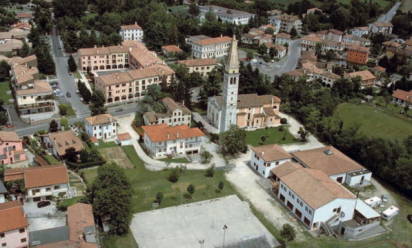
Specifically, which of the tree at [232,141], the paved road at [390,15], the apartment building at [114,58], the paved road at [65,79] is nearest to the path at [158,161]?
the tree at [232,141]

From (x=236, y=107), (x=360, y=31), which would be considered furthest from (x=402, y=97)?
(x=360, y=31)

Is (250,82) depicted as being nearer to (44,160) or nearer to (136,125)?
(136,125)

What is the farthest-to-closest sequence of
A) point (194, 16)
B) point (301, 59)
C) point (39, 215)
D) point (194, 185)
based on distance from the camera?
point (194, 16), point (301, 59), point (194, 185), point (39, 215)

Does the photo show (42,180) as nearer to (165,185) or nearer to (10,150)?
(10,150)

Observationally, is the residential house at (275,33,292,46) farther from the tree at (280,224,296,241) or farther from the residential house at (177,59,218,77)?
the tree at (280,224,296,241)

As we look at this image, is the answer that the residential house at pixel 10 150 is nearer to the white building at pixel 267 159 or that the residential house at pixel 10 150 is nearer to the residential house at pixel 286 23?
the white building at pixel 267 159

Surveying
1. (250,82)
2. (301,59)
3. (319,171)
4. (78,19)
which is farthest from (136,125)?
(78,19)

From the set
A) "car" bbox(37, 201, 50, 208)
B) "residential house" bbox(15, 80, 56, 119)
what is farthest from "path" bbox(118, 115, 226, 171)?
"car" bbox(37, 201, 50, 208)
